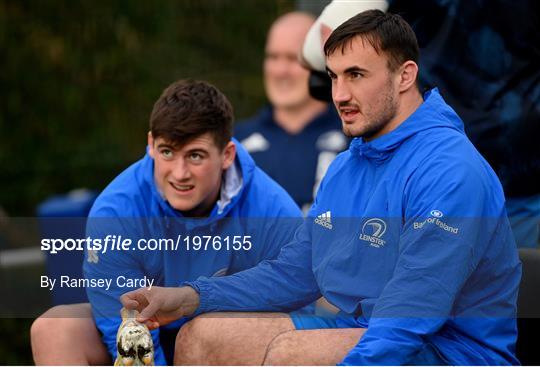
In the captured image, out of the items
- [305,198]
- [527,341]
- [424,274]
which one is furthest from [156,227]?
[305,198]

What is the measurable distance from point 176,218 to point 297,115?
182 cm

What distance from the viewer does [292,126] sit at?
13.1 feet

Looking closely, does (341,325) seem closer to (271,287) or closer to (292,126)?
(271,287)

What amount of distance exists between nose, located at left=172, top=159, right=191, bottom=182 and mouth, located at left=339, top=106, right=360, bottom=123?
1.16 feet

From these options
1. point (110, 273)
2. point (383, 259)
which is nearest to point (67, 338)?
point (110, 273)

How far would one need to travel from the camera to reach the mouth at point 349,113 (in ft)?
6.75

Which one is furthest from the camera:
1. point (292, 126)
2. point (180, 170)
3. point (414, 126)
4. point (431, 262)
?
point (292, 126)

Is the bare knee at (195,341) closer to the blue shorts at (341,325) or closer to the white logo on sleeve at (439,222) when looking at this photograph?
the blue shorts at (341,325)

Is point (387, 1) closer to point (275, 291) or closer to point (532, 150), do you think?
point (532, 150)

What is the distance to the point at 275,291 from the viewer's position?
2.17 m

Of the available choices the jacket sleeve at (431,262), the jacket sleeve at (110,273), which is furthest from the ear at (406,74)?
the jacket sleeve at (110,273)

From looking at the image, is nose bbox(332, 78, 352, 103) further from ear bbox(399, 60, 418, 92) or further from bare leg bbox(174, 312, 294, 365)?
bare leg bbox(174, 312, 294, 365)

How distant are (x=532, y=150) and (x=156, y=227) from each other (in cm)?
80

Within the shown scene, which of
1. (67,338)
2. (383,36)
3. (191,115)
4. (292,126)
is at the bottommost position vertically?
(67,338)
